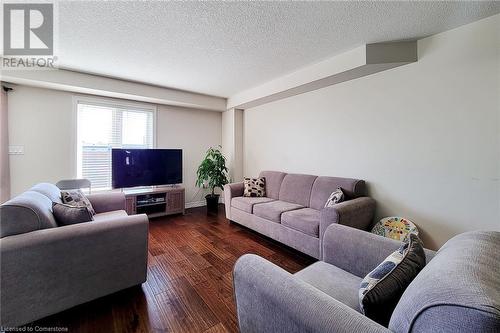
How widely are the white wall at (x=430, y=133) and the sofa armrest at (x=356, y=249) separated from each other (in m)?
1.35

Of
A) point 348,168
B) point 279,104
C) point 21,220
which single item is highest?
point 279,104

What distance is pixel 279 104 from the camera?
157 inches

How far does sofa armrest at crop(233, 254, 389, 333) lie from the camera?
2.46ft

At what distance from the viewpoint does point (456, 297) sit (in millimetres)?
600

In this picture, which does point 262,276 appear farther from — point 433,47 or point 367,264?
point 433,47

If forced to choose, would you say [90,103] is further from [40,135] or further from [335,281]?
[335,281]

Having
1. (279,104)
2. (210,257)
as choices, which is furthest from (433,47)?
(210,257)

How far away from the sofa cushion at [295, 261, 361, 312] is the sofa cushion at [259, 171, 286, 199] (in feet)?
6.99

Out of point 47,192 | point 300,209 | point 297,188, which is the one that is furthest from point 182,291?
point 297,188

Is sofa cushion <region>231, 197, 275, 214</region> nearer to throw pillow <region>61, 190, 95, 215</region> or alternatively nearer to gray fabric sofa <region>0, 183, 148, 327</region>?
gray fabric sofa <region>0, 183, 148, 327</region>

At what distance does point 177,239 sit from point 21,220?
1.79 m

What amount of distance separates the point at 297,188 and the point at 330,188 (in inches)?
21.3

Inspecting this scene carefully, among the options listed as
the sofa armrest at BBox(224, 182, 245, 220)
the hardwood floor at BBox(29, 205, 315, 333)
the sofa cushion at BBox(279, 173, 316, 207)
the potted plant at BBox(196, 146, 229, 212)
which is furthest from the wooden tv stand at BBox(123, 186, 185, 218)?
the sofa cushion at BBox(279, 173, 316, 207)

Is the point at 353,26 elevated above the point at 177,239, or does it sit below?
above
